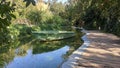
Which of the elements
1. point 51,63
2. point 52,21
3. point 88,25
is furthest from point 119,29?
point 52,21

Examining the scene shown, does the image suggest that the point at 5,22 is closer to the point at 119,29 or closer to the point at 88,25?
the point at 119,29

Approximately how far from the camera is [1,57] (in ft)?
45.7

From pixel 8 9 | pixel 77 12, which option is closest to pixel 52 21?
pixel 77 12

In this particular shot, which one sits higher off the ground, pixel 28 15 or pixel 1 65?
pixel 28 15

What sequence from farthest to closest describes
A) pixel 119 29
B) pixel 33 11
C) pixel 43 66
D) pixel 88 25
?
pixel 88 25 → pixel 33 11 → pixel 119 29 → pixel 43 66

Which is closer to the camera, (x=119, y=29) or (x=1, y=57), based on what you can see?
(x=1, y=57)

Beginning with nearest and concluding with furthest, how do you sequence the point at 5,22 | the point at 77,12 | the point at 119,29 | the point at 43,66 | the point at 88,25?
the point at 5,22
the point at 43,66
the point at 119,29
the point at 88,25
the point at 77,12

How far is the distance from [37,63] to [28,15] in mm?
26846

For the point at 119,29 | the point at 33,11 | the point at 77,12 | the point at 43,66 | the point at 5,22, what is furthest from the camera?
the point at 77,12

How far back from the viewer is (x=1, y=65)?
38.6ft

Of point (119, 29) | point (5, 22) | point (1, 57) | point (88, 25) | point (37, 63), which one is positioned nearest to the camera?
point (5, 22)

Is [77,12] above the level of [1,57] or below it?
above

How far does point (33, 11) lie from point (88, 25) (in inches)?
529

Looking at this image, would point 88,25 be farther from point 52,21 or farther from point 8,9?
point 8,9
